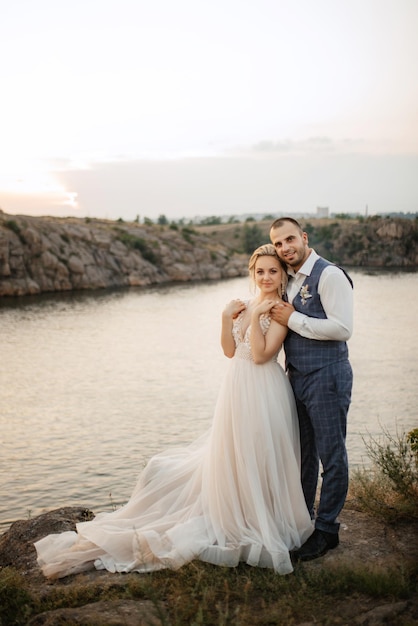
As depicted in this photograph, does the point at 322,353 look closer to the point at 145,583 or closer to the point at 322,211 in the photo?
the point at 145,583

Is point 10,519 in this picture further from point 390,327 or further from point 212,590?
point 390,327

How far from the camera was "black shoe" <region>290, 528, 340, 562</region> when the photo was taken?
181 inches

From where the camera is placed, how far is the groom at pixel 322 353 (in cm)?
454

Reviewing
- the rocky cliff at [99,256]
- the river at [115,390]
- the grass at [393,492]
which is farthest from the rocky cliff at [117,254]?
the grass at [393,492]

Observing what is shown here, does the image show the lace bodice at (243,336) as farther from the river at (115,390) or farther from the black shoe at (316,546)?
the river at (115,390)

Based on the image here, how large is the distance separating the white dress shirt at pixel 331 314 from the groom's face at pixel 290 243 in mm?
238

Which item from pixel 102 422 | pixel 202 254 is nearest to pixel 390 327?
pixel 102 422

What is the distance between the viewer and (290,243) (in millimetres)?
4660

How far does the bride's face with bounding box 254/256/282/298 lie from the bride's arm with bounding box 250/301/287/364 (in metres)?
0.16

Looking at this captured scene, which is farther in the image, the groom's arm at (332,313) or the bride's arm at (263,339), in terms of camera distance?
the bride's arm at (263,339)

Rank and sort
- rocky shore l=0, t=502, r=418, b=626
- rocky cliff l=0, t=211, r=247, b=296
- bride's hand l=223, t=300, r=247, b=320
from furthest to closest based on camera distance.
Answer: rocky cliff l=0, t=211, r=247, b=296 → bride's hand l=223, t=300, r=247, b=320 → rocky shore l=0, t=502, r=418, b=626

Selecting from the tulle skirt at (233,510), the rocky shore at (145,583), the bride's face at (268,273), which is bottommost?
the rocky shore at (145,583)

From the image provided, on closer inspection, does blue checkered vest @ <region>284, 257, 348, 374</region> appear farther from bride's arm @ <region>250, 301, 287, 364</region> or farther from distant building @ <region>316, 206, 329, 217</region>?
distant building @ <region>316, 206, 329, 217</region>

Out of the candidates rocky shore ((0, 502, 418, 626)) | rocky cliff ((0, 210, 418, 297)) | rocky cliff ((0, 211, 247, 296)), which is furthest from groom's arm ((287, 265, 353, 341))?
rocky cliff ((0, 210, 418, 297))
